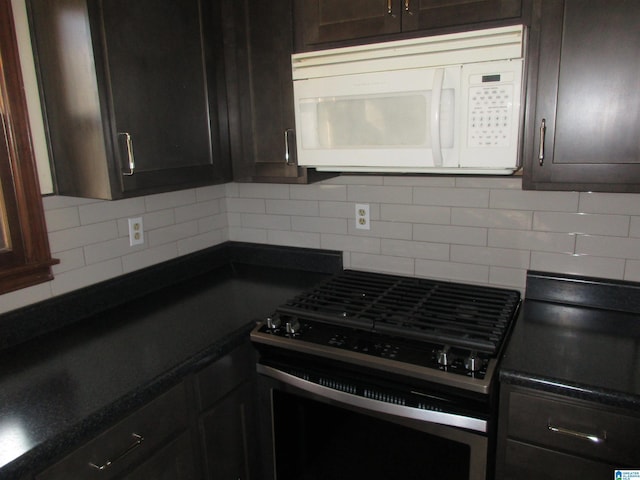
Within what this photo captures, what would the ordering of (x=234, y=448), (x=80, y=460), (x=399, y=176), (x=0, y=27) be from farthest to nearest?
1. (x=399, y=176)
2. (x=234, y=448)
3. (x=0, y=27)
4. (x=80, y=460)

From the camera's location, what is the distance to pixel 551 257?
70.3 inches

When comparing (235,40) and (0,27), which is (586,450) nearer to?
(235,40)

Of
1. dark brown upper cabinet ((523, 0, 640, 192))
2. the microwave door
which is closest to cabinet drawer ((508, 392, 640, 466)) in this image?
dark brown upper cabinet ((523, 0, 640, 192))

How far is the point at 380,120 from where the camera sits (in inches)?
61.8

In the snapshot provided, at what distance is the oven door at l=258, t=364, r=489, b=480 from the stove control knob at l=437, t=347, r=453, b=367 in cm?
13

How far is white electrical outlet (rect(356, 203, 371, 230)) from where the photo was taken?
2.10 m

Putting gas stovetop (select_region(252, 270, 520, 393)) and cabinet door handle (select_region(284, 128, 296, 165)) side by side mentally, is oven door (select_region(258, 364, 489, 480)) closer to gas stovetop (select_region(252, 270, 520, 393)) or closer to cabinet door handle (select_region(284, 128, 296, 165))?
gas stovetop (select_region(252, 270, 520, 393))

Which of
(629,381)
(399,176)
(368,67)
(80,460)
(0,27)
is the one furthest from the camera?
(399,176)

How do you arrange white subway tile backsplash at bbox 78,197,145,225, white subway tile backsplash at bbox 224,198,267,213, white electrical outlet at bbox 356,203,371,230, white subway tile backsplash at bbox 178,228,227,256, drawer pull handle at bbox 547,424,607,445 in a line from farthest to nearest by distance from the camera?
white subway tile backsplash at bbox 224,198,267,213
white subway tile backsplash at bbox 178,228,227,256
white electrical outlet at bbox 356,203,371,230
white subway tile backsplash at bbox 78,197,145,225
drawer pull handle at bbox 547,424,607,445

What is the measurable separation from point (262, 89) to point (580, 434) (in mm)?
1509

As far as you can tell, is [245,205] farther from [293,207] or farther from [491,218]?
[491,218]

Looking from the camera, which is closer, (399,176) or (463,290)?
(463,290)

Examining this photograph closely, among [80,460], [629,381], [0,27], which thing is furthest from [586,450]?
[0,27]

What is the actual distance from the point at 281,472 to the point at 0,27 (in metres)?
1.70
